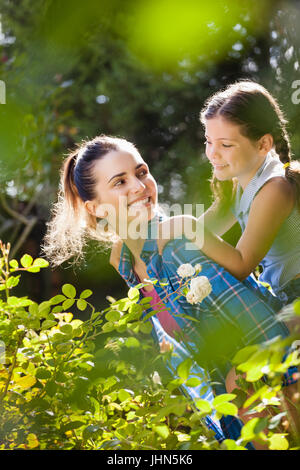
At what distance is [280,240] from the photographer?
4.68 ft

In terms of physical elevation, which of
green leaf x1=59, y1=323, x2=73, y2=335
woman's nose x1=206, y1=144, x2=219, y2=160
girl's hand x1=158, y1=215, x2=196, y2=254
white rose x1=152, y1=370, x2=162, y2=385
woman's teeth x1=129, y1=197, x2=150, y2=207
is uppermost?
woman's nose x1=206, y1=144, x2=219, y2=160

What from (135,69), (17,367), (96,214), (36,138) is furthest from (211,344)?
(135,69)

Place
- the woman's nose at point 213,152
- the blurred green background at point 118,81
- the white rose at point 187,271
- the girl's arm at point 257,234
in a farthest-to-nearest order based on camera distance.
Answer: the blurred green background at point 118,81, the woman's nose at point 213,152, the girl's arm at point 257,234, the white rose at point 187,271

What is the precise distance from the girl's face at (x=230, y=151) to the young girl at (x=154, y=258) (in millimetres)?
235

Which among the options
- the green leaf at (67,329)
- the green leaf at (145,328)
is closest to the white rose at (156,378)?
the green leaf at (145,328)

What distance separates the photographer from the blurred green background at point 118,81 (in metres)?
2.31

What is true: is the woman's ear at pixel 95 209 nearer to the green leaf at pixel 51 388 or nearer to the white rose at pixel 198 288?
the white rose at pixel 198 288

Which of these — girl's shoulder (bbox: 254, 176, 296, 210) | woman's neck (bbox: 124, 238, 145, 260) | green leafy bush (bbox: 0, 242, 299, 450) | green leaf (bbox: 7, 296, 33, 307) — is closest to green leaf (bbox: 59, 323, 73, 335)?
green leafy bush (bbox: 0, 242, 299, 450)

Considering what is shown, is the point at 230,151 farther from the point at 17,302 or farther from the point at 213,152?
the point at 17,302

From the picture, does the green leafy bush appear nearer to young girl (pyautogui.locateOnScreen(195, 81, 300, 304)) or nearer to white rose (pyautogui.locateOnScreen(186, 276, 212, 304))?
white rose (pyautogui.locateOnScreen(186, 276, 212, 304))

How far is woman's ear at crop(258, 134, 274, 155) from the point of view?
4.75ft

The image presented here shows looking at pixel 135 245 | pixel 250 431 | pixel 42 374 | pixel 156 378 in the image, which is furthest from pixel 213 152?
pixel 250 431

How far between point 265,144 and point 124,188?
48cm

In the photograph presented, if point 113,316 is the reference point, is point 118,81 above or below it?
above
